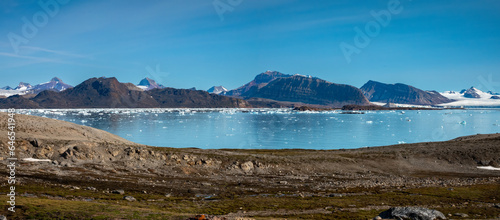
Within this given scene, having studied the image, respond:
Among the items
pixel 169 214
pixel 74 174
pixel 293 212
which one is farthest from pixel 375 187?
pixel 74 174

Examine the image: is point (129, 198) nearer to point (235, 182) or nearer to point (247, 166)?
point (235, 182)

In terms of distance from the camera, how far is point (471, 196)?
26438mm

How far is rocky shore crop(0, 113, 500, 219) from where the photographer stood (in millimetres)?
20688

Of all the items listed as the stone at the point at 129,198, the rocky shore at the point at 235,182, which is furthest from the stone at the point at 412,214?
the stone at the point at 129,198

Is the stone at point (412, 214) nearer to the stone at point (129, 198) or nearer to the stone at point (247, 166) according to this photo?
the stone at point (129, 198)

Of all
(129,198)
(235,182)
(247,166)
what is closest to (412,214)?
(235,182)

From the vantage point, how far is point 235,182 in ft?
102

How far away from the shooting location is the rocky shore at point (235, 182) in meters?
20.7

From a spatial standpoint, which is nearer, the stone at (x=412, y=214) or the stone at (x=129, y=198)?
the stone at (x=412, y=214)

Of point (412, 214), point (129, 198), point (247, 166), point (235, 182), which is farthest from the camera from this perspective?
point (247, 166)

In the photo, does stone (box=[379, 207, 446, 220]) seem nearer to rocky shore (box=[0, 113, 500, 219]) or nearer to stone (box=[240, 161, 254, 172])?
rocky shore (box=[0, 113, 500, 219])

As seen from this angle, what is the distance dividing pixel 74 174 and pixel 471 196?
31.1 meters

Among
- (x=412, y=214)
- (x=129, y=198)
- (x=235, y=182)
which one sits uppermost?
(x=129, y=198)

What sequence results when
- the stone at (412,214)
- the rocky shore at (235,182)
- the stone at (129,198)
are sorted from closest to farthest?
the stone at (412,214), the rocky shore at (235,182), the stone at (129,198)
